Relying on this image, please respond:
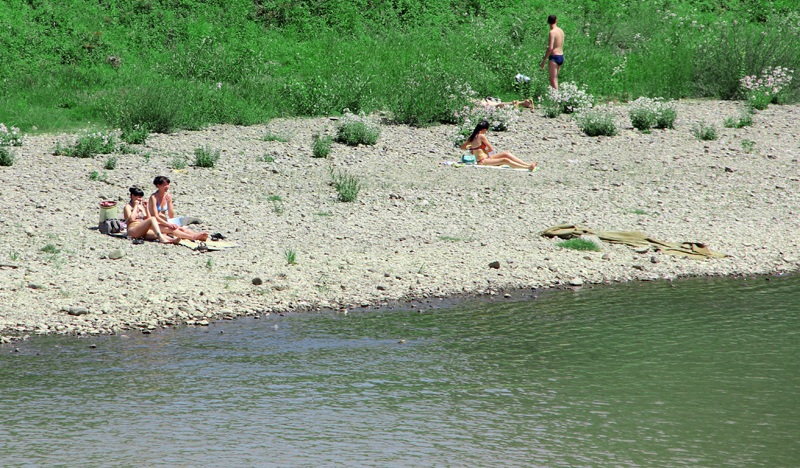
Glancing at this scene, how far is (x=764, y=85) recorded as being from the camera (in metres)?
21.5

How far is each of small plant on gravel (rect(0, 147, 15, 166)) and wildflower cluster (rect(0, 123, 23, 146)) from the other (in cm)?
59

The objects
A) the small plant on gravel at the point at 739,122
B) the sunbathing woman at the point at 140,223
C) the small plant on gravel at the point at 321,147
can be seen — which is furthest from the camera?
the small plant on gravel at the point at 739,122

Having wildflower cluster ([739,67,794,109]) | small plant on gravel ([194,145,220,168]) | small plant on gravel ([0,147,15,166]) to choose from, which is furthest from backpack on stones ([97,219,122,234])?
wildflower cluster ([739,67,794,109])

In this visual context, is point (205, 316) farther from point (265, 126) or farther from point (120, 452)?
point (265, 126)

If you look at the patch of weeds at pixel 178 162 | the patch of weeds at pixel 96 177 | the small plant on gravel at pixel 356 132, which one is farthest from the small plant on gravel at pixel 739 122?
the patch of weeds at pixel 96 177

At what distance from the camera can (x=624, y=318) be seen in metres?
10.4

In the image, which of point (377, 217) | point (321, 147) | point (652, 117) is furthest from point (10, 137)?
point (652, 117)

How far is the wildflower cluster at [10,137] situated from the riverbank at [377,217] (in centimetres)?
32

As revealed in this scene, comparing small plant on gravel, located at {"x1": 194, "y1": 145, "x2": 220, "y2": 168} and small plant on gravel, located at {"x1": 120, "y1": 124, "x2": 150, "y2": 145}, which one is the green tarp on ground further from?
small plant on gravel, located at {"x1": 120, "y1": 124, "x2": 150, "y2": 145}

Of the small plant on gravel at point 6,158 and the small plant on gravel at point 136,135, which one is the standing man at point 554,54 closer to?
the small plant on gravel at point 136,135

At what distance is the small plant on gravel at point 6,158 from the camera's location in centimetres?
1527

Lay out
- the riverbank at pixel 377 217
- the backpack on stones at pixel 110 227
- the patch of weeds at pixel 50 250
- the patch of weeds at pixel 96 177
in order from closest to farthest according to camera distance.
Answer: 1. the riverbank at pixel 377 217
2. the patch of weeds at pixel 50 250
3. the backpack on stones at pixel 110 227
4. the patch of weeds at pixel 96 177

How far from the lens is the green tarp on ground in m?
12.7

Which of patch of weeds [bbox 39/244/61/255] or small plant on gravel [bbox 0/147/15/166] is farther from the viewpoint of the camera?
small plant on gravel [bbox 0/147/15/166]
